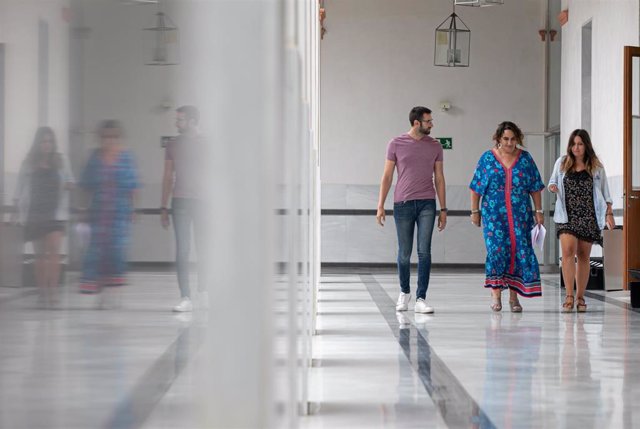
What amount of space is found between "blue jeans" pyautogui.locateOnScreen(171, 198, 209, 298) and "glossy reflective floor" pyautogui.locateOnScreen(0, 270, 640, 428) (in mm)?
17

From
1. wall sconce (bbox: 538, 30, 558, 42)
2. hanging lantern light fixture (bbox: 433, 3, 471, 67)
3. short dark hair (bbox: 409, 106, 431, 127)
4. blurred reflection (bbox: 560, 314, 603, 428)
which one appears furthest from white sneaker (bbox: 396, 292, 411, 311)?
wall sconce (bbox: 538, 30, 558, 42)

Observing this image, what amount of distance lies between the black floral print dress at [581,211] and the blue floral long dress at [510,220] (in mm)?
313

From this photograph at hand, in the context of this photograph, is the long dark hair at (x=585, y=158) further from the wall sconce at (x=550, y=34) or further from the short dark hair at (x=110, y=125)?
the wall sconce at (x=550, y=34)

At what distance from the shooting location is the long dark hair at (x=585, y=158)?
8.37m

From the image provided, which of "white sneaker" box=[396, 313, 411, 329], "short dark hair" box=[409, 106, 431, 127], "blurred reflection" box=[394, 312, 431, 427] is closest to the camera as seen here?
"blurred reflection" box=[394, 312, 431, 427]

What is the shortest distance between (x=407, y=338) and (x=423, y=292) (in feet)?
6.33

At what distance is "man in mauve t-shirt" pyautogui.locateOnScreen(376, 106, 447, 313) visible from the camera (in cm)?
793

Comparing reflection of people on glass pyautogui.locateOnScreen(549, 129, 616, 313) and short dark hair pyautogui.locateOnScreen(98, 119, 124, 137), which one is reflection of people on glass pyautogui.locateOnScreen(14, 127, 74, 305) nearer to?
short dark hair pyautogui.locateOnScreen(98, 119, 124, 137)

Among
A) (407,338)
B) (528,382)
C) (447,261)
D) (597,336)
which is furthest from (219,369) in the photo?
(447,261)

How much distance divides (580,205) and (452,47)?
25.2ft

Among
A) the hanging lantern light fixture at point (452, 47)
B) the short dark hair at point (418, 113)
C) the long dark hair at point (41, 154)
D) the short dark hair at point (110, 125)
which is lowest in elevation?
the long dark hair at point (41, 154)

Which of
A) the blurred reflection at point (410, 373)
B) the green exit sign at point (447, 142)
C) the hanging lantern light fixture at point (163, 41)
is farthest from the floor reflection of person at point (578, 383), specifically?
the green exit sign at point (447, 142)

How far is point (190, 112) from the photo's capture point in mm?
546

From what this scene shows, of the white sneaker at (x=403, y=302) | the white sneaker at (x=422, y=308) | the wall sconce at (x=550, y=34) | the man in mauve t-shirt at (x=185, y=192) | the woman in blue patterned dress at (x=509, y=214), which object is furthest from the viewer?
the wall sconce at (x=550, y=34)
